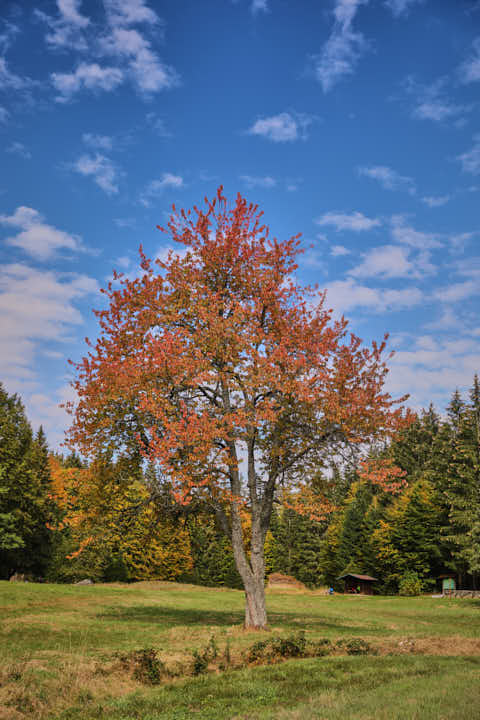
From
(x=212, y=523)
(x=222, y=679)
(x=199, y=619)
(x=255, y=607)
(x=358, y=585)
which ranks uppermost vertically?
(x=212, y=523)

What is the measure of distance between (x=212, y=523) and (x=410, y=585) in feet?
131

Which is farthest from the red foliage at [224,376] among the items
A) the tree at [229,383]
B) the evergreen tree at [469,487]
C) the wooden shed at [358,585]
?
the wooden shed at [358,585]

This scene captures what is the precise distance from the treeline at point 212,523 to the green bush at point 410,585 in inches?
11.8

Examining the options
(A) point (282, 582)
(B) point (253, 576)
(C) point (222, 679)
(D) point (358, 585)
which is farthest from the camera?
(D) point (358, 585)

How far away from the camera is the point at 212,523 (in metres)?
21.1

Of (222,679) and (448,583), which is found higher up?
(222,679)

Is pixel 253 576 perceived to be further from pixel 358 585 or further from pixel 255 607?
pixel 358 585

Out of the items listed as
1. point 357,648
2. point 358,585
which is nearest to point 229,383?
point 357,648

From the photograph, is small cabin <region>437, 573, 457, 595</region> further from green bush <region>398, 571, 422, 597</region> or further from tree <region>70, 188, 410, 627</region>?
tree <region>70, 188, 410, 627</region>

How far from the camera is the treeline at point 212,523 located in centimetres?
1942

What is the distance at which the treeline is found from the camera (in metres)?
19.4

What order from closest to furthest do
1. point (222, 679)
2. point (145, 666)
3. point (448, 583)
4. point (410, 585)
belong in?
point (222, 679), point (145, 666), point (448, 583), point (410, 585)

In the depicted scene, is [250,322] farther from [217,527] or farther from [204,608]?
[204,608]

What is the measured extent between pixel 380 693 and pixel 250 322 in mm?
12852
